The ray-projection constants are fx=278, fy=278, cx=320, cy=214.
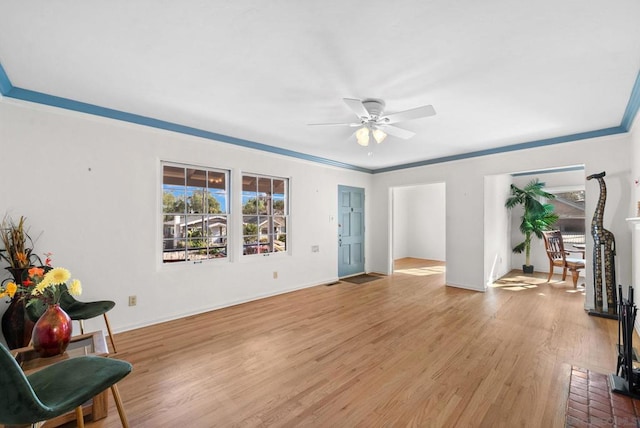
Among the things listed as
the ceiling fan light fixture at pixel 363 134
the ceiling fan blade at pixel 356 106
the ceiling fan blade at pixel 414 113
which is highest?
the ceiling fan blade at pixel 356 106

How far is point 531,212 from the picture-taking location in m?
6.32

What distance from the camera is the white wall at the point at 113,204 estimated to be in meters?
2.78

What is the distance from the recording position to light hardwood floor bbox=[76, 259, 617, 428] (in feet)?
6.25

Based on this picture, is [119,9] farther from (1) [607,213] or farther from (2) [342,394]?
(1) [607,213]

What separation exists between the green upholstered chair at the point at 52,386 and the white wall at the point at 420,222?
7.81 m

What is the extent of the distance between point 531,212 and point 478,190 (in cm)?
234

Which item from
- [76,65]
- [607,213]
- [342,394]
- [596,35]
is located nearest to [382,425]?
[342,394]

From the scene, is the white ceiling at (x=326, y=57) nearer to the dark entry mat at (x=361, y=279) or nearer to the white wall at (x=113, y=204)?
the white wall at (x=113, y=204)

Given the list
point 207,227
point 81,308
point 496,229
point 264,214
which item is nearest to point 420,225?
point 496,229

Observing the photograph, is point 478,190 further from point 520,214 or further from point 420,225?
point 420,225

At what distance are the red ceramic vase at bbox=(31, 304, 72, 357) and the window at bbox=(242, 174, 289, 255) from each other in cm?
264

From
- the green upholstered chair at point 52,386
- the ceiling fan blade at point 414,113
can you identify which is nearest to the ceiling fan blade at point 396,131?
the ceiling fan blade at point 414,113

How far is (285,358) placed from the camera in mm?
2652

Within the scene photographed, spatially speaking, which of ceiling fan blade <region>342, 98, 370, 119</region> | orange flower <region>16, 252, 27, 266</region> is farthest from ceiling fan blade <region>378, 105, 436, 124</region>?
orange flower <region>16, 252, 27, 266</region>
